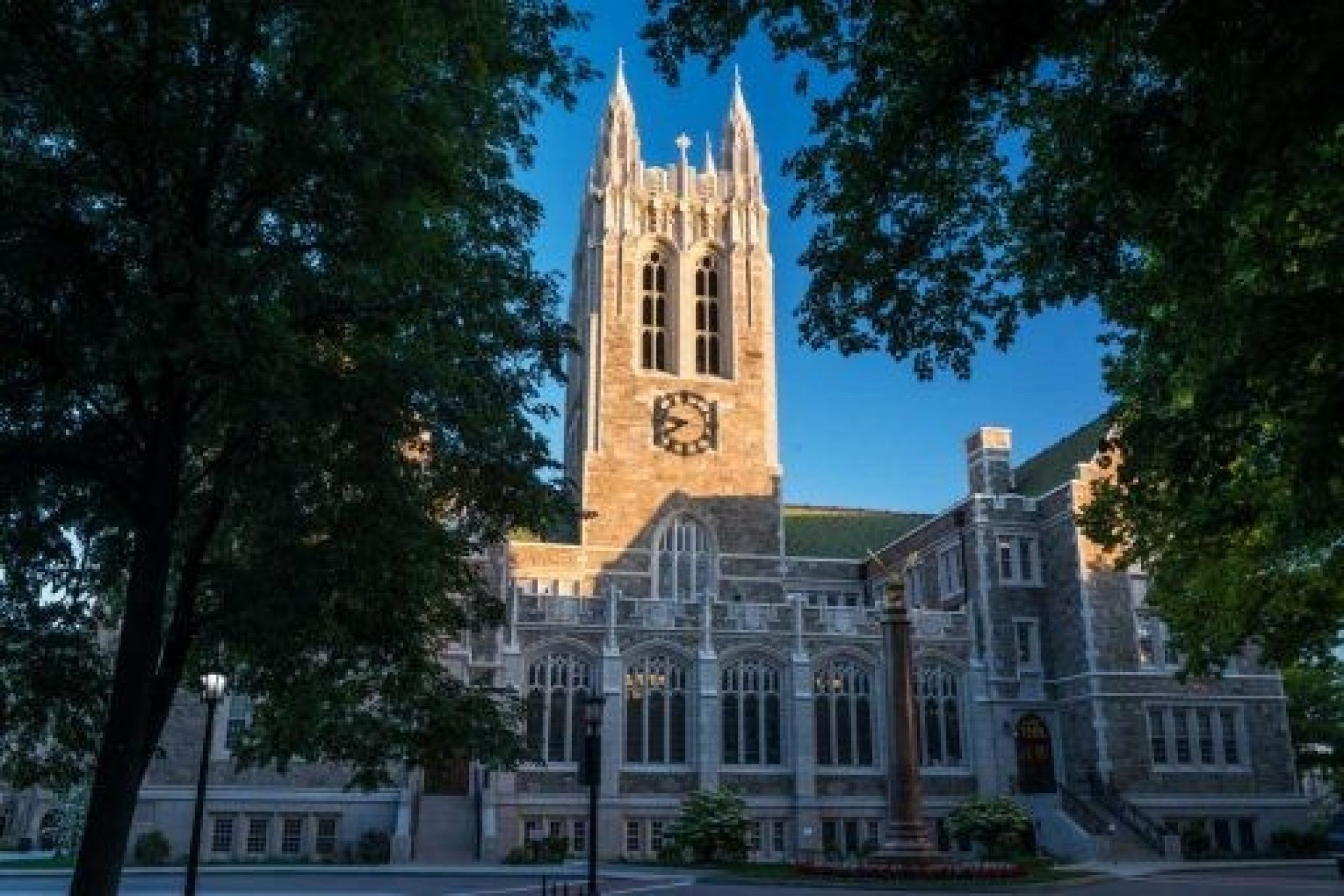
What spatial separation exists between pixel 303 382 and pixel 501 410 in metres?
2.76

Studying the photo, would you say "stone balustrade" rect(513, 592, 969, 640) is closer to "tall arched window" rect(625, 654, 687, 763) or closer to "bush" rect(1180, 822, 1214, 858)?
"tall arched window" rect(625, 654, 687, 763)

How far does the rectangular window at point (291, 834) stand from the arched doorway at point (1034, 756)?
24597 mm

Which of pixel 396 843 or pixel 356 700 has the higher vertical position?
pixel 356 700

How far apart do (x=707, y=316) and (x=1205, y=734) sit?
2704 cm

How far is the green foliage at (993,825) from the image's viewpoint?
35156 mm

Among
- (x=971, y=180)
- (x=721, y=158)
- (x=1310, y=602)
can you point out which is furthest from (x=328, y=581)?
(x=721, y=158)

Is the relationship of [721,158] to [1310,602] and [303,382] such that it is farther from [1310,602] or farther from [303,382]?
[303,382]

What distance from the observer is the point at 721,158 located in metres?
58.1

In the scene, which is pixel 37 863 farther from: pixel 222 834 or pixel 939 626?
pixel 939 626

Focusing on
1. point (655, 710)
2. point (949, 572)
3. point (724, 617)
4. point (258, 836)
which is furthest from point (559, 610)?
point (949, 572)

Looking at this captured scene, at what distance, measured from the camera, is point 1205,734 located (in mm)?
40688

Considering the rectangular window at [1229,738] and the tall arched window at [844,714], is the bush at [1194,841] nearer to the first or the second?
the rectangular window at [1229,738]

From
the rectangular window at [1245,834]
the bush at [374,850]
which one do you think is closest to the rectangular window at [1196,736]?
the rectangular window at [1245,834]

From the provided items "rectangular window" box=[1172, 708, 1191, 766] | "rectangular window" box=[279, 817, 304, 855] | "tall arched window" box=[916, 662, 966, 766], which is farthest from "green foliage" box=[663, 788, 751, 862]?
"rectangular window" box=[1172, 708, 1191, 766]
